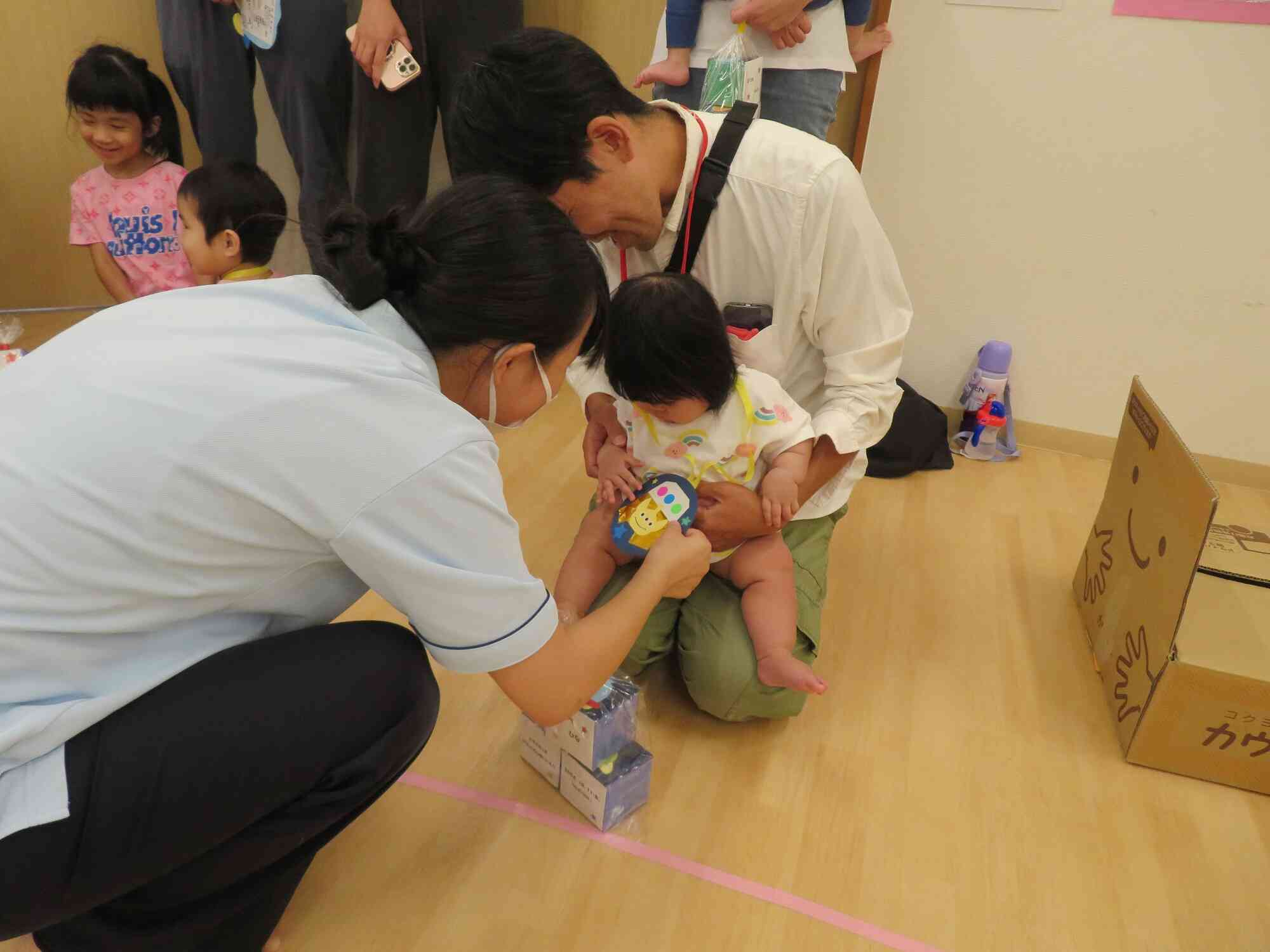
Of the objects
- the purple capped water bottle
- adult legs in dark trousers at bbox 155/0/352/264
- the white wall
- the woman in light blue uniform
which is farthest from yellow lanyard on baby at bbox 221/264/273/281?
the purple capped water bottle

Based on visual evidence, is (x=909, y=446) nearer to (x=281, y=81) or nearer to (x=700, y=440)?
(x=700, y=440)

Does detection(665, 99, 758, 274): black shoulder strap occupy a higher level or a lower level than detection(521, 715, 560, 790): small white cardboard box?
higher

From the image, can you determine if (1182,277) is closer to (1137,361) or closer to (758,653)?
(1137,361)

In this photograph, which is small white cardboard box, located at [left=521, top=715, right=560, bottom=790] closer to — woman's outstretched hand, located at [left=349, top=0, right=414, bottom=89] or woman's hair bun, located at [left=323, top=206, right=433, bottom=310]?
woman's hair bun, located at [left=323, top=206, right=433, bottom=310]

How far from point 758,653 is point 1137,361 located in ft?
4.64

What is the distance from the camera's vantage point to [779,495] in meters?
1.23

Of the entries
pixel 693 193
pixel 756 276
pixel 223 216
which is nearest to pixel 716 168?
pixel 693 193

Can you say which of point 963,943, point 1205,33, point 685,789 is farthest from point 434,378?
point 1205,33

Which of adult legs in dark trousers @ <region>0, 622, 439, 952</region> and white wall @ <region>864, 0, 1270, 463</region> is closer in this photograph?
adult legs in dark trousers @ <region>0, 622, 439, 952</region>

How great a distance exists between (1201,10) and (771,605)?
5.12 feet

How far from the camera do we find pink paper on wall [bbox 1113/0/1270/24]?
1722 mm

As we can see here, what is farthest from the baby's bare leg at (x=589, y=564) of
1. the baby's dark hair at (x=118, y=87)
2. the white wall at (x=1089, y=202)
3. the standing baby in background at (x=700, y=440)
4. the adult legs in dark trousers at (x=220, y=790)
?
the baby's dark hair at (x=118, y=87)

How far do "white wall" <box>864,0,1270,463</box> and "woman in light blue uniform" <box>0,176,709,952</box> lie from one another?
1490mm

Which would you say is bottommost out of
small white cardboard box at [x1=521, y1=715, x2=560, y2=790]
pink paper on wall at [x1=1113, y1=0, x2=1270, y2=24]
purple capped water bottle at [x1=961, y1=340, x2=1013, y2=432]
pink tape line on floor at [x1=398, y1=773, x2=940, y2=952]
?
pink tape line on floor at [x1=398, y1=773, x2=940, y2=952]
